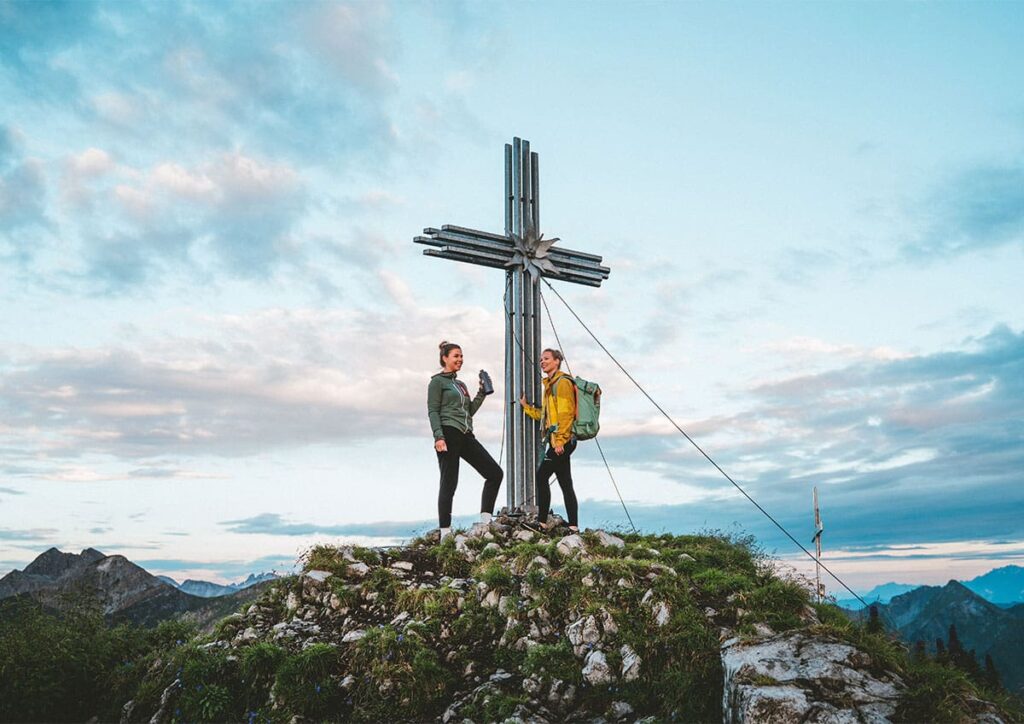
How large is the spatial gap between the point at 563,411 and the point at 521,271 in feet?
11.5

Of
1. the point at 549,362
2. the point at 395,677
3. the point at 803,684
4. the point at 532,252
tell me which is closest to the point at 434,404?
the point at 549,362

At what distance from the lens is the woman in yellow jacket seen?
13.1 m

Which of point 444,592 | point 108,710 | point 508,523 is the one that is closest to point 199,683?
point 108,710

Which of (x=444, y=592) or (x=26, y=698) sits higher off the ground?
(x=444, y=592)

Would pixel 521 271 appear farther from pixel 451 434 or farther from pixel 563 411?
pixel 451 434

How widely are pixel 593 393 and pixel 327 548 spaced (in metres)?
4.97

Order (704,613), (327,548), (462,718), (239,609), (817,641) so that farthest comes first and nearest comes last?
(327,548) → (239,609) → (704,613) → (462,718) → (817,641)

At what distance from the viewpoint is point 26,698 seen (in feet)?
32.2

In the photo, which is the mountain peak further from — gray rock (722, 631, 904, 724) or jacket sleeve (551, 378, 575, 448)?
gray rock (722, 631, 904, 724)

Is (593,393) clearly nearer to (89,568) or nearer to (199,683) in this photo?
(199,683)

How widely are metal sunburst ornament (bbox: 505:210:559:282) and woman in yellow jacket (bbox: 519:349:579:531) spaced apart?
102 inches

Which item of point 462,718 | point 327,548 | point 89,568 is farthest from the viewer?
point 89,568

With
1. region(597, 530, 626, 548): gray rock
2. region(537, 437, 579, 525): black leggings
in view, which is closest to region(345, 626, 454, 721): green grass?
region(597, 530, 626, 548): gray rock

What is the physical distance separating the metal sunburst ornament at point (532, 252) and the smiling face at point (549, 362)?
8.56ft
